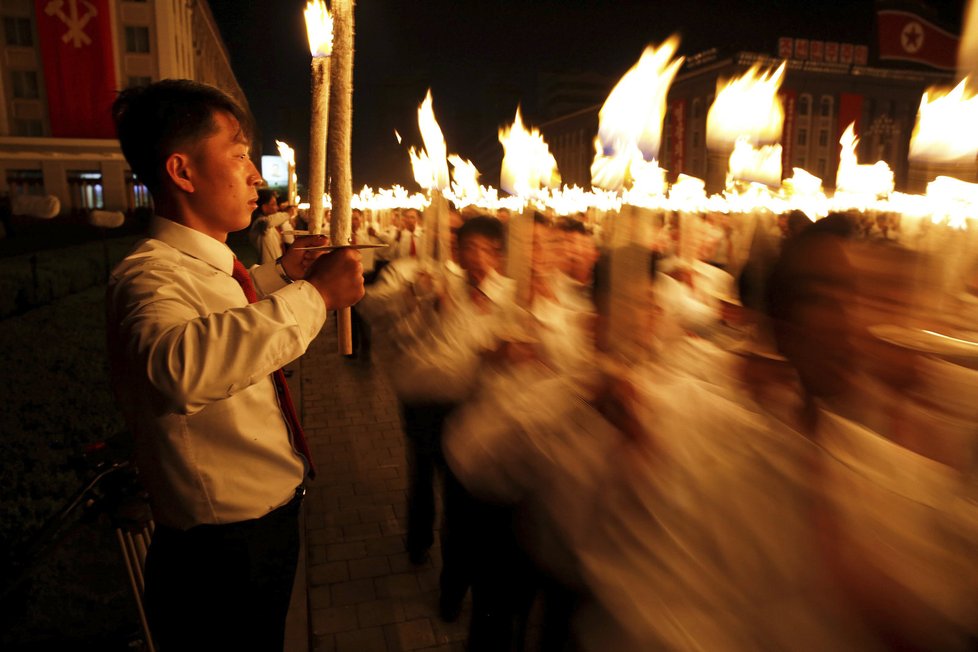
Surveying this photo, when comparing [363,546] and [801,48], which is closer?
[363,546]

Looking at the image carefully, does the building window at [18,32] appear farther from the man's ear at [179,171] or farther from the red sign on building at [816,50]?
the red sign on building at [816,50]

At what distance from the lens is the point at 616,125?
379cm

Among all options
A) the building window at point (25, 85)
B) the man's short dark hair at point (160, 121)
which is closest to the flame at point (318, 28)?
the man's short dark hair at point (160, 121)

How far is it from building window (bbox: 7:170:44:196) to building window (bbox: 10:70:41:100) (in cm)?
466

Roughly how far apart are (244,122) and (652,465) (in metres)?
1.55

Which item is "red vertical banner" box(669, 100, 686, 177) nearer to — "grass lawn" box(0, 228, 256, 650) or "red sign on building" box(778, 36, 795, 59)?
"red sign on building" box(778, 36, 795, 59)

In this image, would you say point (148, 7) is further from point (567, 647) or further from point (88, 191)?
point (567, 647)

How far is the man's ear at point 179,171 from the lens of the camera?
5.87ft

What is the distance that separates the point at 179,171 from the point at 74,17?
49.0 m

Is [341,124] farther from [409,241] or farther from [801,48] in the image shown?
[801,48]

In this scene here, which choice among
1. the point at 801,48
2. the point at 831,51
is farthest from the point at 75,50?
the point at 831,51

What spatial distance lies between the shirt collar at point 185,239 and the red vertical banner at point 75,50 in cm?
4510

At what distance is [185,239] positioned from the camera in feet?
6.13

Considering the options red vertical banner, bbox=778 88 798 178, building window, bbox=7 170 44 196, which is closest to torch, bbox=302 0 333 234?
building window, bbox=7 170 44 196
